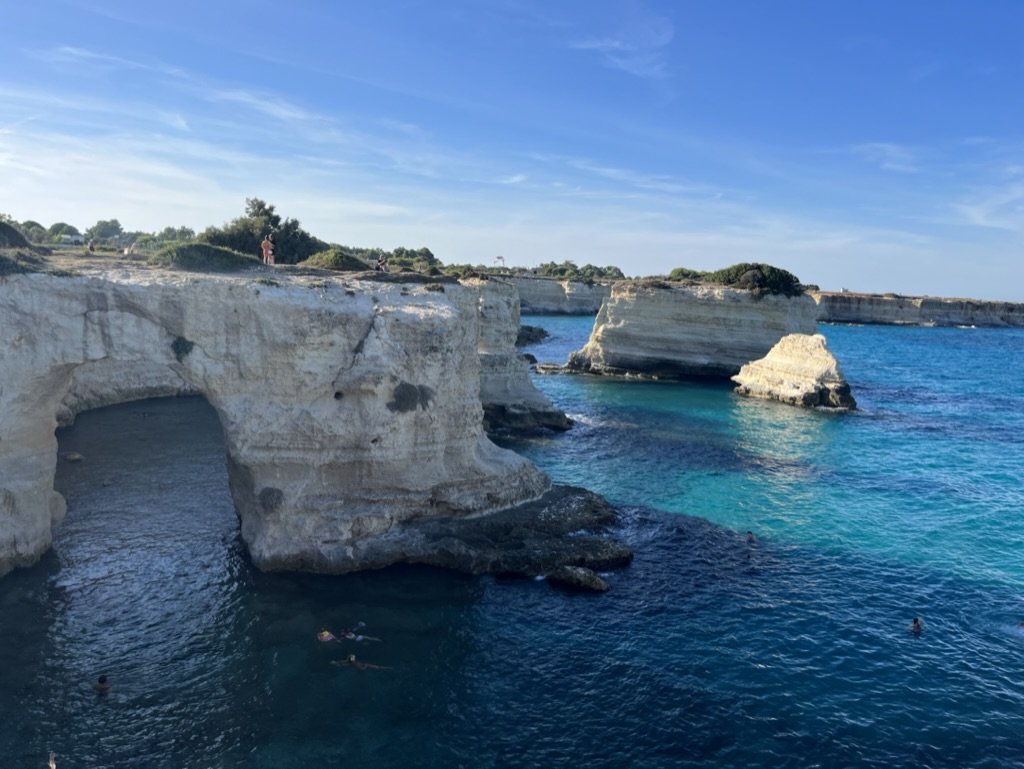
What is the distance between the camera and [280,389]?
2055 centimetres

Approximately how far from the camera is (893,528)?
26125mm

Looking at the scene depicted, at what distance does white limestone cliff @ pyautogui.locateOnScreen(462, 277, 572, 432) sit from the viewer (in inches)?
1594

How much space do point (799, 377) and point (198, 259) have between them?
1738 inches

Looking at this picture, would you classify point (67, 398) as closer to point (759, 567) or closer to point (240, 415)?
point (240, 415)

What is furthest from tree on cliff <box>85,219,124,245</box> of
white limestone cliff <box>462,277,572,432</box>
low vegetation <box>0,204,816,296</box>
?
white limestone cliff <box>462,277,572,432</box>

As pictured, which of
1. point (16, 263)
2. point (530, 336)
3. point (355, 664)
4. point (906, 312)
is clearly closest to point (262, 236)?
point (16, 263)

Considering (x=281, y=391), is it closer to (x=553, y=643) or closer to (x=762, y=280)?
(x=553, y=643)

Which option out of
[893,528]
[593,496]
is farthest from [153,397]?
[893,528]

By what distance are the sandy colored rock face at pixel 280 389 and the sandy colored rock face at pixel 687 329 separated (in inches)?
1650

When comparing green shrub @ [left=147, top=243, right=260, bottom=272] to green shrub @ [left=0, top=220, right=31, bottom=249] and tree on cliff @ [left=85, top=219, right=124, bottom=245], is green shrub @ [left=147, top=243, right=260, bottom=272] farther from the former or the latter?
tree on cliff @ [left=85, top=219, right=124, bottom=245]

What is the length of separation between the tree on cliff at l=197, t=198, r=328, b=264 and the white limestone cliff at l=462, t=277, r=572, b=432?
15897 mm

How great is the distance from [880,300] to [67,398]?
511 feet

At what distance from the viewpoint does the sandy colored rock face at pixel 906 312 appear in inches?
5812

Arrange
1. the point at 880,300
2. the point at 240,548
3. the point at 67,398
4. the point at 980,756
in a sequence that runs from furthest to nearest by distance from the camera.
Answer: the point at 880,300 → the point at 67,398 → the point at 240,548 → the point at 980,756
